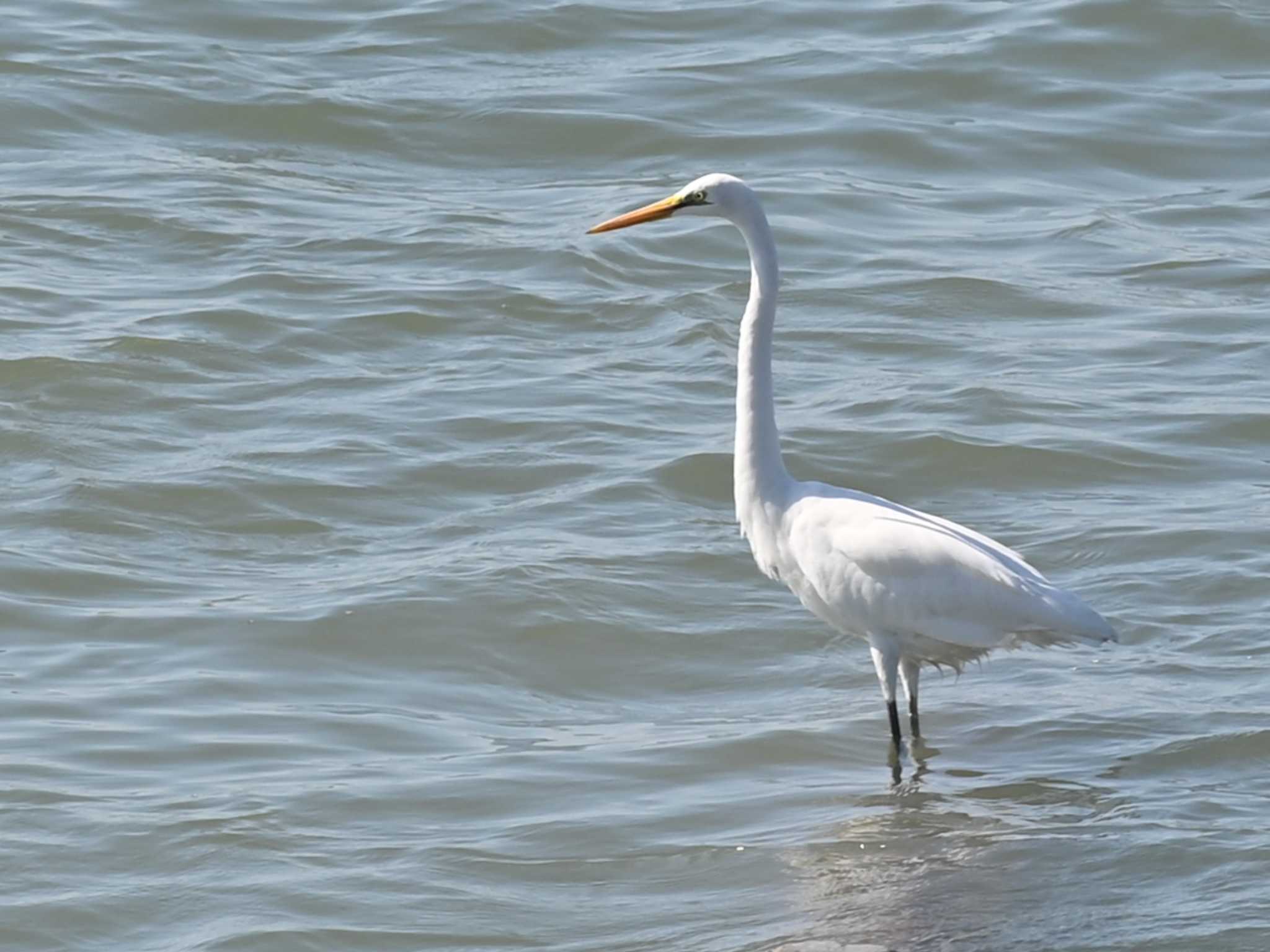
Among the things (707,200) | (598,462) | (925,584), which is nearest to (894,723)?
(925,584)

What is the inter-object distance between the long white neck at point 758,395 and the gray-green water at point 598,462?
701mm

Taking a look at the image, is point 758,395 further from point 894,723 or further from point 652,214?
point 894,723

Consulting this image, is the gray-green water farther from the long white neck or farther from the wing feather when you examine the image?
the long white neck

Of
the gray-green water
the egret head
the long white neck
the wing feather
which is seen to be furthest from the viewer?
→ the long white neck

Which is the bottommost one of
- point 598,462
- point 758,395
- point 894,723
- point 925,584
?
point 894,723

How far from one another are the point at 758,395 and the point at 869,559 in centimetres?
61

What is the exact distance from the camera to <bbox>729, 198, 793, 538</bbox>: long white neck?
6.43 metres

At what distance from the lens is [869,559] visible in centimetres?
627

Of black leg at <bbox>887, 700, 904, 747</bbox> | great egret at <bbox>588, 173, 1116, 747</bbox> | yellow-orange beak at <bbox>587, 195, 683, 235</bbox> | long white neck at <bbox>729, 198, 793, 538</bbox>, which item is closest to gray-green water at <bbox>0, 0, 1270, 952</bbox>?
black leg at <bbox>887, 700, 904, 747</bbox>

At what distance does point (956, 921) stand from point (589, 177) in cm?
752

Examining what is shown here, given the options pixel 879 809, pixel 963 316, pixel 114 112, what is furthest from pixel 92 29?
pixel 879 809

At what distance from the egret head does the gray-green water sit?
5.11ft

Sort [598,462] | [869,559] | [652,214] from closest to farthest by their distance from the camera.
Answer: [869,559]
[652,214]
[598,462]

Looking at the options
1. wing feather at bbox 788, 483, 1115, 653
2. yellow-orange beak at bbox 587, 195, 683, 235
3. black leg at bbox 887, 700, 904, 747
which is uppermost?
yellow-orange beak at bbox 587, 195, 683, 235
